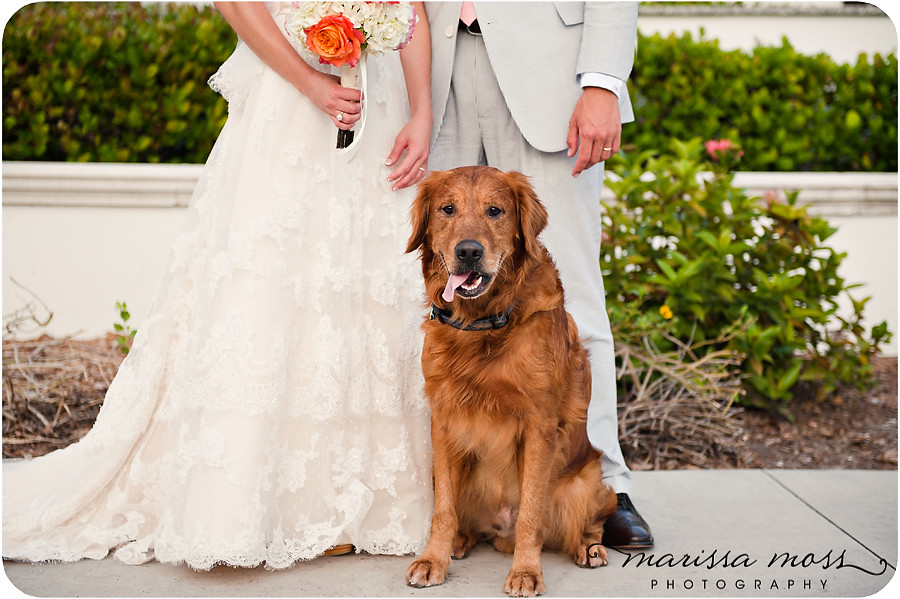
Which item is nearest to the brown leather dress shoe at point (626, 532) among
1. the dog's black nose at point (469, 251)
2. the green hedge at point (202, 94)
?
the dog's black nose at point (469, 251)

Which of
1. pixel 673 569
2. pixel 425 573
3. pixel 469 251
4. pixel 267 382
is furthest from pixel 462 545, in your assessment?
pixel 469 251

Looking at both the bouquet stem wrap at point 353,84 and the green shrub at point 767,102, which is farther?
the green shrub at point 767,102

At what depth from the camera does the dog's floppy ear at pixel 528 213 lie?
257 cm

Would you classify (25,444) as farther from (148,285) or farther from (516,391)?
(516,391)

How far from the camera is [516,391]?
2.52 m

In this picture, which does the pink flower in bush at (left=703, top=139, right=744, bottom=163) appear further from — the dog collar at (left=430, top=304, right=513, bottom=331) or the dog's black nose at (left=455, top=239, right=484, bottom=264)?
the dog's black nose at (left=455, top=239, right=484, bottom=264)

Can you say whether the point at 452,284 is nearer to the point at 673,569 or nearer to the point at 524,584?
the point at 524,584

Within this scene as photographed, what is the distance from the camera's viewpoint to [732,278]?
172 inches

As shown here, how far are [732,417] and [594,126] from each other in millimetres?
2356

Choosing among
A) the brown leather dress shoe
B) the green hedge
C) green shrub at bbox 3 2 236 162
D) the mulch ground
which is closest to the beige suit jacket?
the brown leather dress shoe

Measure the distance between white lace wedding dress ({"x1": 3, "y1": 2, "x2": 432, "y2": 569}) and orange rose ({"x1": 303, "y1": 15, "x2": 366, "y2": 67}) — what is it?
23cm

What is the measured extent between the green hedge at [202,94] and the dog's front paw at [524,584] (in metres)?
3.73

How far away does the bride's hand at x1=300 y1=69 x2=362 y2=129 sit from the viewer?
8.55 ft

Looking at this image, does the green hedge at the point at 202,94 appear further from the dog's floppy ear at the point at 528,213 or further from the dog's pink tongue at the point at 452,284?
the dog's pink tongue at the point at 452,284
